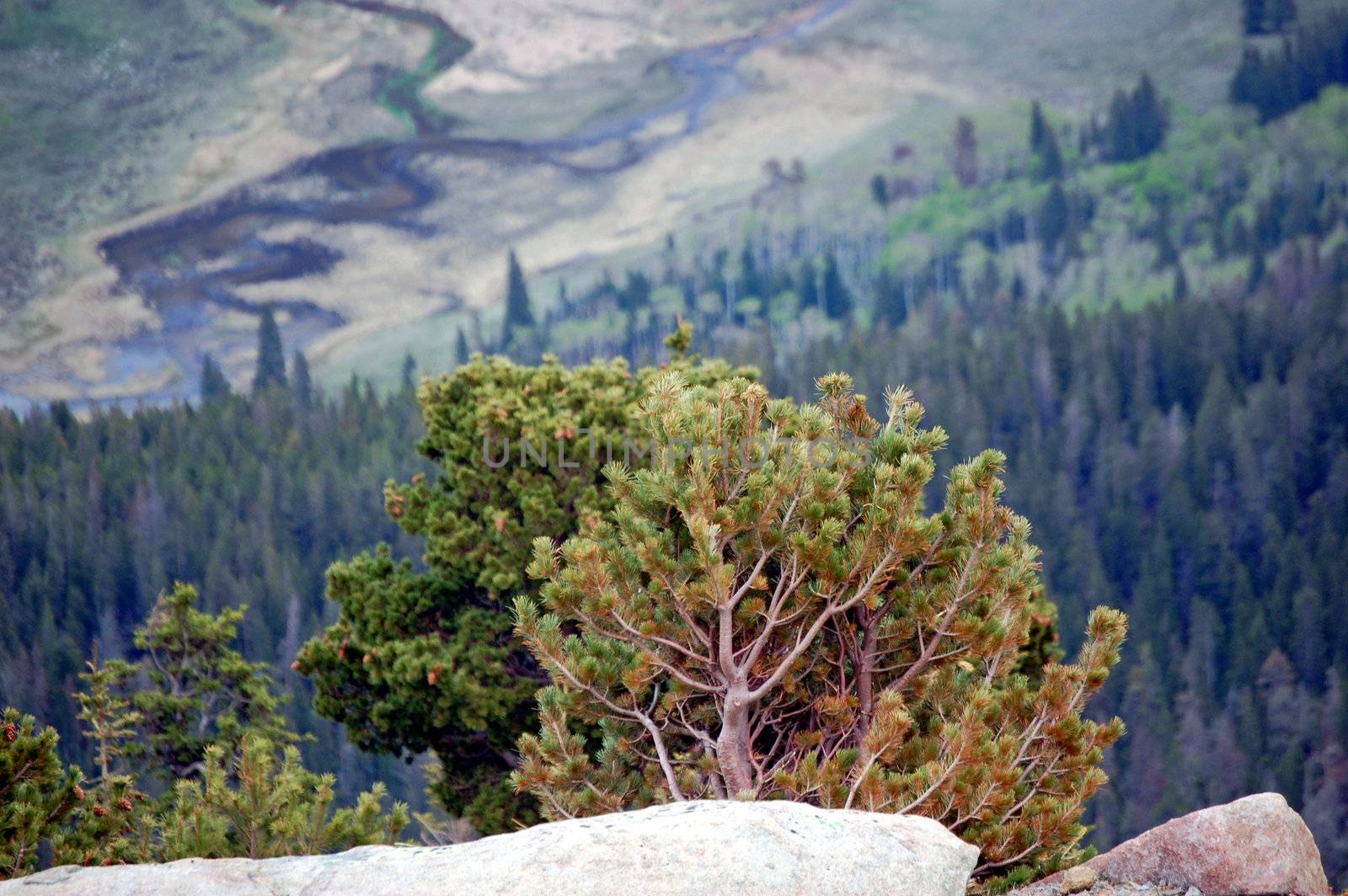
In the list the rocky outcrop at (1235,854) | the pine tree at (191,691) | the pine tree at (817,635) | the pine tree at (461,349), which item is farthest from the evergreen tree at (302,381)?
the rocky outcrop at (1235,854)

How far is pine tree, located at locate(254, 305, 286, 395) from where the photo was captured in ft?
603

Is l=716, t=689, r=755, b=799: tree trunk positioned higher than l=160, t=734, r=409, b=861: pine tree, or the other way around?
l=716, t=689, r=755, b=799: tree trunk

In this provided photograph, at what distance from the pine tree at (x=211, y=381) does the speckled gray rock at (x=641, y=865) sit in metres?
166

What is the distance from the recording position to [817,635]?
49.7ft

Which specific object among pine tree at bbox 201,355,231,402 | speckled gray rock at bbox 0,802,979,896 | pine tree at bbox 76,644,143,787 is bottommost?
pine tree at bbox 201,355,231,402

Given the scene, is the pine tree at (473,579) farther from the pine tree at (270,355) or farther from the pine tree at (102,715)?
the pine tree at (270,355)

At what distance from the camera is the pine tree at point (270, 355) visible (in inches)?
7239

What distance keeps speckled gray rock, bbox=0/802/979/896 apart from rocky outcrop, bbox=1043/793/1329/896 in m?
3.27

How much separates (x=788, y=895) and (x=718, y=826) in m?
0.75

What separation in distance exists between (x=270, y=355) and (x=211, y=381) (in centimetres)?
1100

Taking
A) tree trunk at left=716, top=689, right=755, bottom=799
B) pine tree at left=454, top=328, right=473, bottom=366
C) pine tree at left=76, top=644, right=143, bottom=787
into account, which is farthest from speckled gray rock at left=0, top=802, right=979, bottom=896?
pine tree at left=454, top=328, right=473, bottom=366

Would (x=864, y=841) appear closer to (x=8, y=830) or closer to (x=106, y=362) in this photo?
(x=8, y=830)

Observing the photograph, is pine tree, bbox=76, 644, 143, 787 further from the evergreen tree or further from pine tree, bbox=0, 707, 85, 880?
the evergreen tree

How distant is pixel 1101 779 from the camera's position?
14320mm
